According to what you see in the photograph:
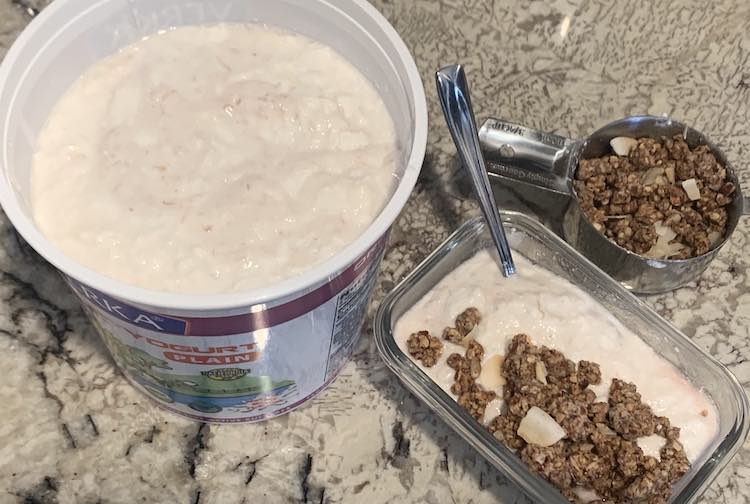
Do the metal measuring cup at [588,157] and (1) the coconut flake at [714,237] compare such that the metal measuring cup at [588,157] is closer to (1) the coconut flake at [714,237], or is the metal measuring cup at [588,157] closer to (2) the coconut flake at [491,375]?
(1) the coconut flake at [714,237]

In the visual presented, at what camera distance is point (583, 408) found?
877 millimetres

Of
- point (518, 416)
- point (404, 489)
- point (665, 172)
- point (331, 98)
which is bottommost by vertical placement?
point (404, 489)

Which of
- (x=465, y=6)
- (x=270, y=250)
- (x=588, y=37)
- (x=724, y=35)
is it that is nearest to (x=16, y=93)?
(x=270, y=250)

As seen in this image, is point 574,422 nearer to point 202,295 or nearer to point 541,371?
point 541,371

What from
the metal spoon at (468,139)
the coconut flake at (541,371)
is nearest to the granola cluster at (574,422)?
the coconut flake at (541,371)

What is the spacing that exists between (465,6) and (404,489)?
70 centimetres

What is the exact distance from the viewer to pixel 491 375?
917mm

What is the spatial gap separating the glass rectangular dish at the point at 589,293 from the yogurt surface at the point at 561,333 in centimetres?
1

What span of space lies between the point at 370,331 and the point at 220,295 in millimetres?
378

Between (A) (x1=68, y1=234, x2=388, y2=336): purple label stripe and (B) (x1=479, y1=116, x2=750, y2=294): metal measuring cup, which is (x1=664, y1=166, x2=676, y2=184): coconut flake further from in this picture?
(A) (x1=68, y1=234, x2=388, y2=336): purple label stripe

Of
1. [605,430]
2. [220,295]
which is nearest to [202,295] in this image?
[220,295]

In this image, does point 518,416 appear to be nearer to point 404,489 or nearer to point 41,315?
point 404,489

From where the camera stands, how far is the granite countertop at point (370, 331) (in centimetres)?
92

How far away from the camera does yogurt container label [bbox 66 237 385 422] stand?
717 mm
